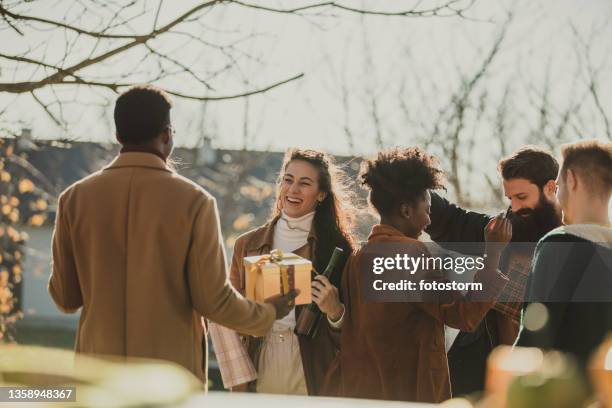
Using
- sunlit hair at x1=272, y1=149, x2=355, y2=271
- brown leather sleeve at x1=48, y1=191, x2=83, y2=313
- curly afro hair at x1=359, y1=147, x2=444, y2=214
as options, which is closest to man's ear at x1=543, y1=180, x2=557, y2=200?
curly afro hair at x1=359, y1=147, x2=444, y2=214

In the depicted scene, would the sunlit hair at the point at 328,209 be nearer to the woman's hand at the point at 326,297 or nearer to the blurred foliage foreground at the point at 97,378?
the woman's hand at the point at 326,297

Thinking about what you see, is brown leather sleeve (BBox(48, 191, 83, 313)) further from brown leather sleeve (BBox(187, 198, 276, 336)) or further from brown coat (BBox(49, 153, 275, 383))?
brown leather sleeve (BBox(187, 198, 276, 336))

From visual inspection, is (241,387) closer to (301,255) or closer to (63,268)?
(301,255)

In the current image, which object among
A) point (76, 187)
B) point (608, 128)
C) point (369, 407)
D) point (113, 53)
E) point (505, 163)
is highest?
point (608, 128)

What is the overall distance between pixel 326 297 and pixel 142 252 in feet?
4.01

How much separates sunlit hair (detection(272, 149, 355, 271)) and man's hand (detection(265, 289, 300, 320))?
0.83 metres

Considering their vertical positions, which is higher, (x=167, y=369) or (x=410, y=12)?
(x=410, y=12)

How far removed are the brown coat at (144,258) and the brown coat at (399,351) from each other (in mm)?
948

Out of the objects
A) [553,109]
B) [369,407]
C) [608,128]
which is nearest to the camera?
[369,407]

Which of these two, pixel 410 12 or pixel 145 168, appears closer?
pixel 145 168

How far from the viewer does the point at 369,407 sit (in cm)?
101

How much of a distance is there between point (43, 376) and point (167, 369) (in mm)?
138

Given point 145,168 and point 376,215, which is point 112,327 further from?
point 376,215

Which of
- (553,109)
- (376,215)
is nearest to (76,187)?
(376,215)
